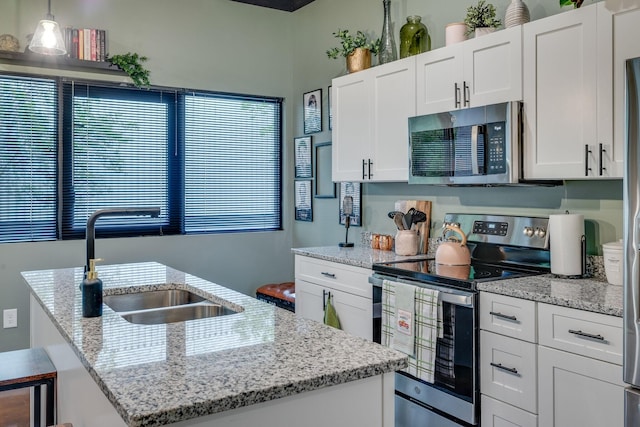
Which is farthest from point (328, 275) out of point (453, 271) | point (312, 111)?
point (312, 111)

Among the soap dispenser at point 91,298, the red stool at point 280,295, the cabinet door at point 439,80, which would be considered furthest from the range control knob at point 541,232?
the soap dispenser at point 91,298

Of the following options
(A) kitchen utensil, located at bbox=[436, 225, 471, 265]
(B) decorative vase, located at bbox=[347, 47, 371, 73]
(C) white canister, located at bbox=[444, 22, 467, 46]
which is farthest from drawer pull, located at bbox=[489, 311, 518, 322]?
(B) decorative vase, located at bbox=[347, 47, 371, 73]

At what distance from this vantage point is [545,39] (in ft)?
8.18

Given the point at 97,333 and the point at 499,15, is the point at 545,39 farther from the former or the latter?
the point at 97,333

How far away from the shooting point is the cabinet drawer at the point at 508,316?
2.19m

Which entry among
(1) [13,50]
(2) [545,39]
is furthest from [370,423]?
(1) [13,50]

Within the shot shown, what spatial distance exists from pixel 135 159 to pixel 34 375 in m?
2.51

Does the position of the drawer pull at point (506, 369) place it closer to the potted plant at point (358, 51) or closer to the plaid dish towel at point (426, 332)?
the plaid dish towel at point (426, 332)

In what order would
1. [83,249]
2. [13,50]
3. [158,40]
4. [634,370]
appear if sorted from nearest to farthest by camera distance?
[634,370]
[13,50]
[83,249]
[158,40]

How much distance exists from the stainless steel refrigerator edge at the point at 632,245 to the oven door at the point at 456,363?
2.22 feet

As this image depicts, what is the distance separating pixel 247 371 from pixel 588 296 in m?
1.51

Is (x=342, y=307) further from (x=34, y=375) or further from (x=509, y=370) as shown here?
(x=34, y=375)

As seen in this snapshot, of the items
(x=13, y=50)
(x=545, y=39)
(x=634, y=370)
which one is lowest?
(x=634, y=370)

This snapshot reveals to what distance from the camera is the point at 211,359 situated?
127 cm
